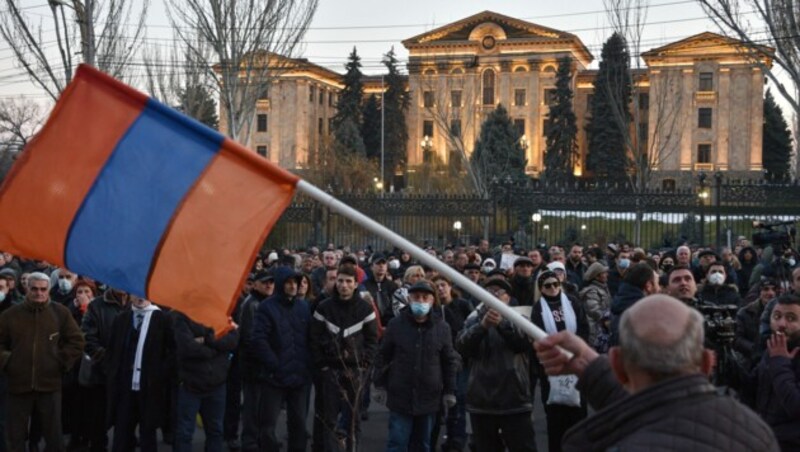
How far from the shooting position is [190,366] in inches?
306

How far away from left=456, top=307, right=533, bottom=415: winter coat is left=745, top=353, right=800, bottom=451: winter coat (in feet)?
6.15

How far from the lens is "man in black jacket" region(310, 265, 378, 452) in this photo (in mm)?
8172

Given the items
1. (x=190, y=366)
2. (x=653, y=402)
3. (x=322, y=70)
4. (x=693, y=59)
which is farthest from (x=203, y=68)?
(x=322, y=70)

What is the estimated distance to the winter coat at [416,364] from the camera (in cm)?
737

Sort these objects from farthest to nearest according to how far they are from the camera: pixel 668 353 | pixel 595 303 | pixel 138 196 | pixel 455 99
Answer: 1. pixel 455 99
2. pixel 595 303
3. pixel 138 196
4. pixel 668 353

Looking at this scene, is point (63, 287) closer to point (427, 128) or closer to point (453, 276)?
point (453, 276)

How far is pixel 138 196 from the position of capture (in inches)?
172

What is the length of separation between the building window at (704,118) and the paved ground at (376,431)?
61684mm

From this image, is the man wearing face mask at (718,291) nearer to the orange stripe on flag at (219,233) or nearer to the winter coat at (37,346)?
the winter coat at (37,346)

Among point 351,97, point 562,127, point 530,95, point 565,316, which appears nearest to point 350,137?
point 351,97

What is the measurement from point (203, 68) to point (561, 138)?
43.0m

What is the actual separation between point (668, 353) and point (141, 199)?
2640 millimetres

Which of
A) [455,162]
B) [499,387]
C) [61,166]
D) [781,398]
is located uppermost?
[455,162]

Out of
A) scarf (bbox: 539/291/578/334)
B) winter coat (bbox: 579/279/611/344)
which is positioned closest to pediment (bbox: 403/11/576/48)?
winter coat (bbox: 579/279/611/344)
